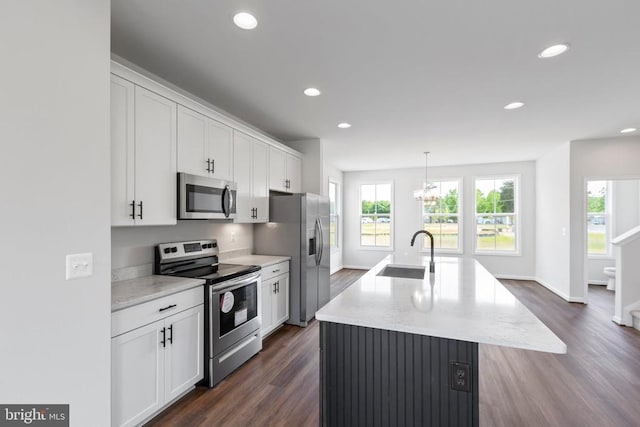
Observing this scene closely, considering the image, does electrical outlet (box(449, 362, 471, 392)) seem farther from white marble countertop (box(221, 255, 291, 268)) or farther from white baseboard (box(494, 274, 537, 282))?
white baseboard (box(494, 274, 537, 282))

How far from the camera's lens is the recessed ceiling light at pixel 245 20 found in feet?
5.76

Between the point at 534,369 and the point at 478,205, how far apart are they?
14.9 ft

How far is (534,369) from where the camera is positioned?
8.98 feet

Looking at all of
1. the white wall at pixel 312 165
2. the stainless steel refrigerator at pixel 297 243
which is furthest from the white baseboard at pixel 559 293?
the white wall at pixel 312 165

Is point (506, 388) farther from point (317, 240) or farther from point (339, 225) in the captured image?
point (339, 225)

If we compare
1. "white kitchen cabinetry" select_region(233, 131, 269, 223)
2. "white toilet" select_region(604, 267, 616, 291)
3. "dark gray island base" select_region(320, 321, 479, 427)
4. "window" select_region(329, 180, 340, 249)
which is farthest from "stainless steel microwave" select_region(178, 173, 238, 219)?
"white toilet" select_region(604, 267, 616, 291)

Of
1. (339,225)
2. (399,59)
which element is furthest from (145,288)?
(339,225)

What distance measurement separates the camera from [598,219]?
5.95 m

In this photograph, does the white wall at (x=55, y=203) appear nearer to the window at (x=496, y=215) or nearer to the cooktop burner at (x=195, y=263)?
the cooktop burner at (x=195, y=263)

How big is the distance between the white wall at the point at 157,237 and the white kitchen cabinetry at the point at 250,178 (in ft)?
1.09

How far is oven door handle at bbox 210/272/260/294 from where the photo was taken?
2.43 meters

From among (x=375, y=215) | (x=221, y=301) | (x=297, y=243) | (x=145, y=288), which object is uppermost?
(x=375, y=215)

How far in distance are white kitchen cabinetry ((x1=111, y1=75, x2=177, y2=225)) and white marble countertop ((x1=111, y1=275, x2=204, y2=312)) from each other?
0.47m

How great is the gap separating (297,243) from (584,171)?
186 inches
